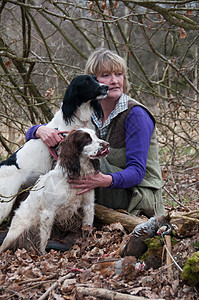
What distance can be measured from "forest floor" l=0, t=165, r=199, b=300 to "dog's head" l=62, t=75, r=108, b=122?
1566 mm

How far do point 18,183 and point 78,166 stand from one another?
1.02m

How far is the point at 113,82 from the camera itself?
390cm

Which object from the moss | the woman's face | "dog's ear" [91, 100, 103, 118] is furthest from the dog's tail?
the moss

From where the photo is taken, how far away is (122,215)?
3.51m

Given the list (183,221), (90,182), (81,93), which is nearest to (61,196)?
(90,182)

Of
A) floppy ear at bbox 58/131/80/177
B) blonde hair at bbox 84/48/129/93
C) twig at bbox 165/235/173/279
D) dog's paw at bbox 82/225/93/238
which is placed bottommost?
dog's paw at bbox 82/225/93/238

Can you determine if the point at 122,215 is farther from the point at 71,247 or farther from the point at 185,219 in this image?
the point at 185,219

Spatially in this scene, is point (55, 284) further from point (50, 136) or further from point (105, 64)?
point (105, 64)

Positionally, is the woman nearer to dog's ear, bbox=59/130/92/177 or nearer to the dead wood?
dog's ear, bbox=59/130/92/177

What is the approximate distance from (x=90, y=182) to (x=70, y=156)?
0.33 m

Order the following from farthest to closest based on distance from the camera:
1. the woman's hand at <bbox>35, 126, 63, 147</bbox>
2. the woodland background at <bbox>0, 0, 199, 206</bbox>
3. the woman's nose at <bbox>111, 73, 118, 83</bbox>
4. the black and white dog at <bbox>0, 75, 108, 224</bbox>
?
1. the woodland background at <bbox>0, 0, 199, 206</bbox>
2. the woman's nose at <bbox>111, 73, 118, 83</bbox>
3. the black and white dog at <bbox>0, 75, 108, 224</bbox>
4. the woman's hand at <bbox>35, 126, 63, 147</bbox>

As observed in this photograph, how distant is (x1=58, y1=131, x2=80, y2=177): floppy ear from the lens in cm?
322

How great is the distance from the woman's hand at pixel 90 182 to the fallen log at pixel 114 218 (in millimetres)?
394

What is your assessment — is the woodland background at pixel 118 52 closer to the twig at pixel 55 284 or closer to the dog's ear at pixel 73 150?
the dog's ear at pixel 73 150
